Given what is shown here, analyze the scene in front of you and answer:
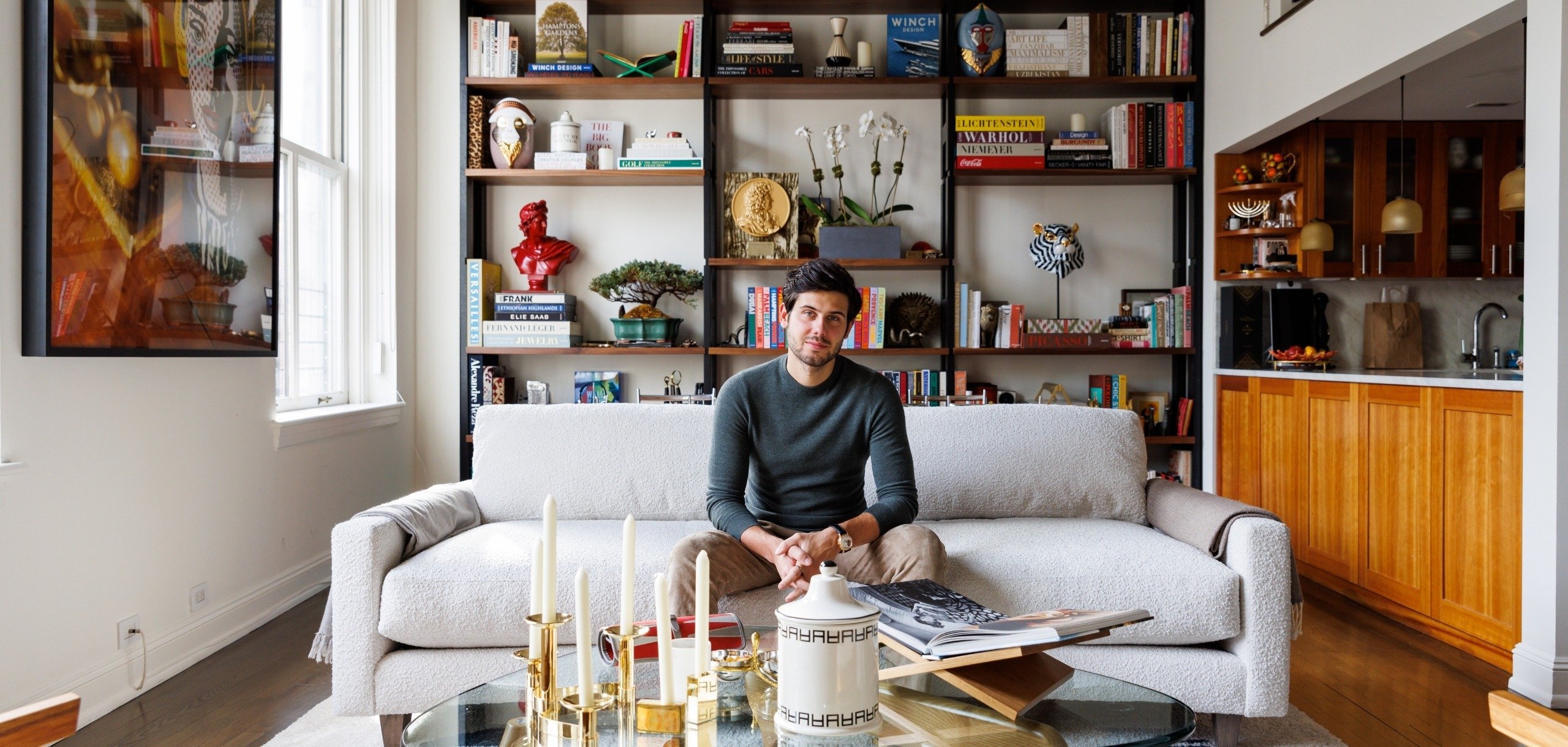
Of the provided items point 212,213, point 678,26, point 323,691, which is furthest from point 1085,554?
point 678,26

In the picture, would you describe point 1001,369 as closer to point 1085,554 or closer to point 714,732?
point 1085,554

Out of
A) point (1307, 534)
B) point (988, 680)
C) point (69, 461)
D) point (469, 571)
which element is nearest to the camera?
point (988, 680)

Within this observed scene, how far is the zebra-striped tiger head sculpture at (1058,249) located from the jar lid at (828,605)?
3.70 m

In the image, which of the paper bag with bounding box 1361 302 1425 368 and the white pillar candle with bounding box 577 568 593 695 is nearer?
the white pillar candle with bounding box 577 568 593 695

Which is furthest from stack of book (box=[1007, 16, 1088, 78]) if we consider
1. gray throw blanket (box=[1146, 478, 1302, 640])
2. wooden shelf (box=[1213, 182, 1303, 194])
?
gray throw blanket (box=[1146, 478, 1302, 640])

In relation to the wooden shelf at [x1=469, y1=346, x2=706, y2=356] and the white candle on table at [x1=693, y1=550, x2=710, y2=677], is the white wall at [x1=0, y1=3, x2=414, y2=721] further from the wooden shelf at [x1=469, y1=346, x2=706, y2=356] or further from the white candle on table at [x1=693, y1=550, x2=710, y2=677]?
the white candle on table at [x1=693, y1=550, x2=710, y2=677]

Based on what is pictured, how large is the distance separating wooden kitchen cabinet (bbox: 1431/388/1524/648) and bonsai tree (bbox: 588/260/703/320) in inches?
118

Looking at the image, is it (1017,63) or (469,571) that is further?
(1017,63)

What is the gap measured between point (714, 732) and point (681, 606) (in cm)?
72

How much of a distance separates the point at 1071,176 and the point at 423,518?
3.37 metres

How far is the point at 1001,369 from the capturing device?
4766 millimetres

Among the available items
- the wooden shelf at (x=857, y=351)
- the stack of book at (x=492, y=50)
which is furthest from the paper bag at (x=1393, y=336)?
the stack of book at (x=492, y=50)

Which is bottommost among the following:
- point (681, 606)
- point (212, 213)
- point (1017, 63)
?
point (681, 606)

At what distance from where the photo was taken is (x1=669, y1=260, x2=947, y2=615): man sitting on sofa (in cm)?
219
